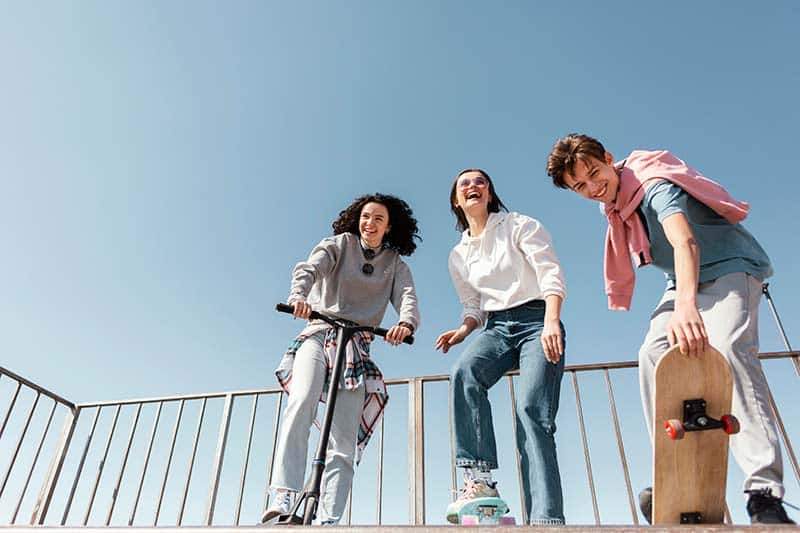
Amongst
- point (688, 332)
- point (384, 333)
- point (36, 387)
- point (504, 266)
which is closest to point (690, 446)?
point (688, 332)

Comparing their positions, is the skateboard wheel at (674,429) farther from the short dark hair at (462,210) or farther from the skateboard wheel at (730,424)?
the short dark hair at (462,210)

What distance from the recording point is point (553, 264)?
200cm

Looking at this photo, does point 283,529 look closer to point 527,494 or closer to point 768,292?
point 527,494

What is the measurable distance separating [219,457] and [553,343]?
243 centimetres

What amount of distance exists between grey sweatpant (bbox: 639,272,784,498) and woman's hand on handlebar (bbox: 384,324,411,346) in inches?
36.9

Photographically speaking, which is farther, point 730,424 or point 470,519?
point 470,519

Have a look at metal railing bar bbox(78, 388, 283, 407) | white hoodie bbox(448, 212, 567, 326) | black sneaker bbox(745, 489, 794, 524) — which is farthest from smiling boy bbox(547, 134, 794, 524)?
metal railing bar bbox(78, 388, 283, 407)

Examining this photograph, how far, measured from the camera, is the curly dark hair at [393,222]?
2.77 meters

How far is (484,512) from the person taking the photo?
5.02ft

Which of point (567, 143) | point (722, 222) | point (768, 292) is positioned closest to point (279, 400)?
point (567, 143)

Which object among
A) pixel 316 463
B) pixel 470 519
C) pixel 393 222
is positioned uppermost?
pixel 393 222

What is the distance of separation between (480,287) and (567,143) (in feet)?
2.44

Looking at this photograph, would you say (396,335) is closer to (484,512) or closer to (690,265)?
(484,512)

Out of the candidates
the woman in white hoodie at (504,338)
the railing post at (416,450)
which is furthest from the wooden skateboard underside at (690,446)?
the railing post at (416,450)
